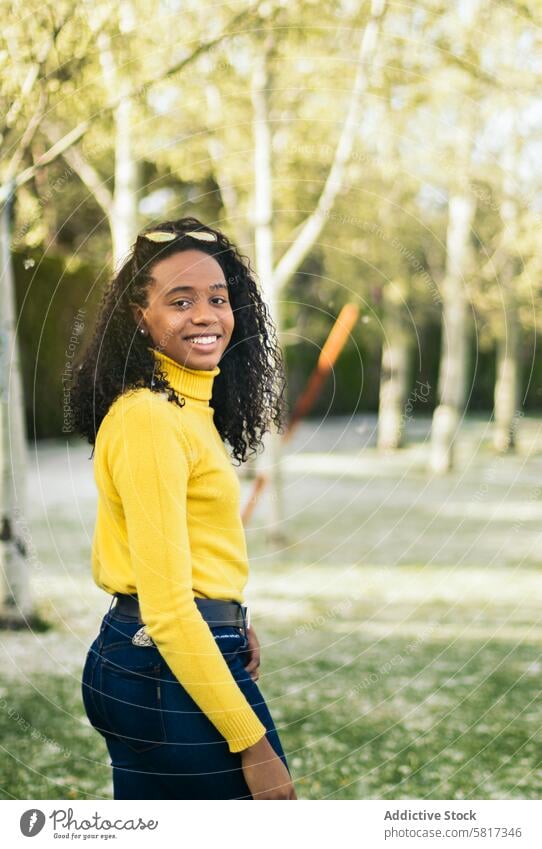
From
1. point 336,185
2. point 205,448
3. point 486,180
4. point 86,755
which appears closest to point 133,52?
point 336,185

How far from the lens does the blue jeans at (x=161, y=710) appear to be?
187cm

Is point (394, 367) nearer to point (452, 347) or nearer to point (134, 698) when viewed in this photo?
point (452, 347)

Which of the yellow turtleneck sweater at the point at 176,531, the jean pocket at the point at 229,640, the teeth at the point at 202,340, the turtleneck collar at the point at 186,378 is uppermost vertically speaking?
the teeth at the point at 202,340

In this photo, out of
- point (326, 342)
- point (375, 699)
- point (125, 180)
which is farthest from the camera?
point (326, 342)

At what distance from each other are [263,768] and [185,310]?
0.90 metres

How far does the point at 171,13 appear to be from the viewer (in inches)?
199

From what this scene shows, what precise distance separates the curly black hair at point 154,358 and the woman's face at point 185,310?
3 centimetres

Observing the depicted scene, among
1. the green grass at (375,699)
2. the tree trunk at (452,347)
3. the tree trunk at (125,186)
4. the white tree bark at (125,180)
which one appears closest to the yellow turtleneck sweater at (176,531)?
the green grass at (375,699)

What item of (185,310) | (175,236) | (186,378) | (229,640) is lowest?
(229,640)

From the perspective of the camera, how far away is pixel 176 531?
1.76 m

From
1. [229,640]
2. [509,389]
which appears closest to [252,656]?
[229,640]

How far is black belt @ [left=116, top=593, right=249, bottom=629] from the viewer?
1.92m

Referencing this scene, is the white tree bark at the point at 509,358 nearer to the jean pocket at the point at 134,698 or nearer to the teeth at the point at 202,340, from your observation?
the teeth at the point at 202,340
